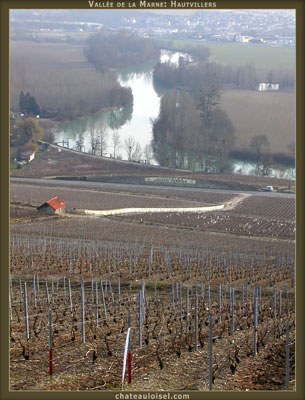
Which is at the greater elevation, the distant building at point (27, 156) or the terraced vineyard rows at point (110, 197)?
the distant building at point (27, 156)

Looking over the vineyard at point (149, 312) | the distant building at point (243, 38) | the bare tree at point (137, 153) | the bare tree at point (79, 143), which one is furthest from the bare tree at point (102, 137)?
the vineyard at point (149, 312)

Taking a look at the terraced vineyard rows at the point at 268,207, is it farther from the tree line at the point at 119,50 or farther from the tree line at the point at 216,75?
the tree line at the point at 119,50

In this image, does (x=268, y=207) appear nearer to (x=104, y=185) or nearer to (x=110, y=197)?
(x=110, y=197)

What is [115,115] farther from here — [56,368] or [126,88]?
[56,368]

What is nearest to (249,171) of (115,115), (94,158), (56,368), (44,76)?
(94,158)

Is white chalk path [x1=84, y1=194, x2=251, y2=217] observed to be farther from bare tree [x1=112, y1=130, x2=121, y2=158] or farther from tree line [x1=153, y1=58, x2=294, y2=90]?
tree line [x1=153, y1=58, x2=294, y2=90]

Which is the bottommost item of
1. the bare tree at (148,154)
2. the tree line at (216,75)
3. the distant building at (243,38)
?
the bare tree at (148,154)

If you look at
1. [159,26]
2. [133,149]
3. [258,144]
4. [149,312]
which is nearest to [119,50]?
[159,26]

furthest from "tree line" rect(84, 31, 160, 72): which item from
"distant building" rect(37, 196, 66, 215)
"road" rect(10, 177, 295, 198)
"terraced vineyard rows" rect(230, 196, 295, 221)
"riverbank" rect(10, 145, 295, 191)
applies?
"distant building" rect(37, 196, 66, 215)

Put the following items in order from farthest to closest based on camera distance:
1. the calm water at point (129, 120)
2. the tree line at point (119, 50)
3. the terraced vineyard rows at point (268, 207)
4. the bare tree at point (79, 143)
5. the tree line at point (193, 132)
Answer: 1. the tree line at point (119, 50)
2. the calm water at point (129, 120)
3. the bare tree at point (79, 143)
4. the tree line at point (193, 132)
5. the terraced vineyard rows at point (268, 207)
